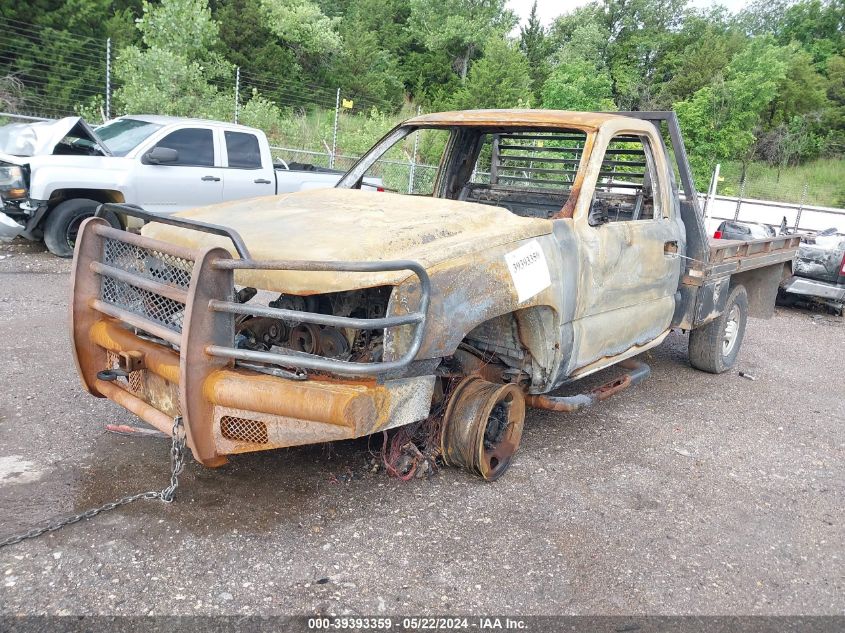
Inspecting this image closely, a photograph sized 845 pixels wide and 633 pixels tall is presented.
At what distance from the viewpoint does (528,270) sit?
352 cm

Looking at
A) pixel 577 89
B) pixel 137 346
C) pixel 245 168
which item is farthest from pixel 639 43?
pixel 137 346

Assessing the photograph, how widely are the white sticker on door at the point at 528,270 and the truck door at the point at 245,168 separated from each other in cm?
725

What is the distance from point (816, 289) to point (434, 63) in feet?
113

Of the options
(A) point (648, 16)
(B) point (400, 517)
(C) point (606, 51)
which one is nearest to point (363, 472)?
(B) point (400, 517)

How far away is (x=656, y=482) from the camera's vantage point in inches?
158

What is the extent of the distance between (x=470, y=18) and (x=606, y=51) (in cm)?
1006

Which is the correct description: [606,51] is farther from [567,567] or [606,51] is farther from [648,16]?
[567,567]

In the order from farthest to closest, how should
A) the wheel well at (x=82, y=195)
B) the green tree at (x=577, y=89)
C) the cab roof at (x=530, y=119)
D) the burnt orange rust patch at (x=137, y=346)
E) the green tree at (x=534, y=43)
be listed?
the green tree at (x=534, y=43) → the green tree at (x=577, y=89) → the wheel well at (x=82, y=195) → the cab roof at (x=530, y=119) → the burnt orange rust patch at (x=137, y=346)

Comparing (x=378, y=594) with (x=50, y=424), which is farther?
(x=50, y=424)

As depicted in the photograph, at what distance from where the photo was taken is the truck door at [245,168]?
995 centimetres

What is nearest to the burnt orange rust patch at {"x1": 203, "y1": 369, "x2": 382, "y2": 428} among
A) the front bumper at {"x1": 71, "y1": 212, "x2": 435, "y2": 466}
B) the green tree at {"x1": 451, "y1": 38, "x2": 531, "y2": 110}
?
the front bumper at {"x1": 71, "y1": 212, "x2": 435, "y2": 466}

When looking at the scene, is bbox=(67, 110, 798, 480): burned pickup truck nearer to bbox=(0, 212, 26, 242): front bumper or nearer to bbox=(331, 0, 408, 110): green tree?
bbox=(0, 212, 26, 242): front bumper

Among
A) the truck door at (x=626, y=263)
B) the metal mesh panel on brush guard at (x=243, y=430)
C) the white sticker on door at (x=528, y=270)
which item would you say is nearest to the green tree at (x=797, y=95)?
the truck door at (x=626, y=263)

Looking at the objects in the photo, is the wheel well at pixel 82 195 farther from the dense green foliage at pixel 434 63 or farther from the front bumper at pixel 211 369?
the dense green foliage at pixel 434 63
